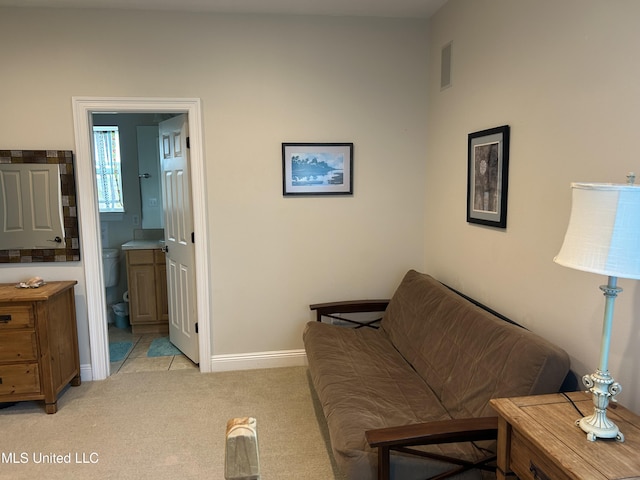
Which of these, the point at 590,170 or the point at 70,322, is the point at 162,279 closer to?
the point at 70,322

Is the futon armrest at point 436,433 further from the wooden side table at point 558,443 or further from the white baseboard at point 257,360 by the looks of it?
the white baseboard at point 257,360

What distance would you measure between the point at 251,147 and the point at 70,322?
1.83 m

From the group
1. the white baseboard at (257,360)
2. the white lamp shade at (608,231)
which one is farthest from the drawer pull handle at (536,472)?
the white baseboard at (257,360)

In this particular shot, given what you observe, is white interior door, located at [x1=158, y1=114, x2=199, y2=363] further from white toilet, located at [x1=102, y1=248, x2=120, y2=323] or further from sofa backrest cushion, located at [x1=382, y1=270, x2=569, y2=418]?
sofa backrest cushion, located at [x1=382, y1=270, x2=569, y2=418]

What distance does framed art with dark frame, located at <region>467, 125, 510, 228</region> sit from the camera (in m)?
2.41

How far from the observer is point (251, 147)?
3.34 m

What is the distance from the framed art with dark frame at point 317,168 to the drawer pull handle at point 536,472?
7.80 ft

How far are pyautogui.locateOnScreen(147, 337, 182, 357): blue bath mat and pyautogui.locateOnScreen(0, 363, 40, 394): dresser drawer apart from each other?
41.8 inches

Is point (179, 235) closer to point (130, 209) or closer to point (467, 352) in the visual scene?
point (130, 209)

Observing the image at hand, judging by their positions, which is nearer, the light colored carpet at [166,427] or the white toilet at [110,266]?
the light colored carpet at [166,427]

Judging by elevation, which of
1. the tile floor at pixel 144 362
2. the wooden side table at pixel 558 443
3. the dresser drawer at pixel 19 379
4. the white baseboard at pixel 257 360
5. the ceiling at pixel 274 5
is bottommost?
the tile floor at pixel 144 362

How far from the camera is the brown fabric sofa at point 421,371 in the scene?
178 centimetres

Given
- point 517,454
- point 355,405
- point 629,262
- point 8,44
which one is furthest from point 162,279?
point 629,262

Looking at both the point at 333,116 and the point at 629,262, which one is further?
the point at 333,116
